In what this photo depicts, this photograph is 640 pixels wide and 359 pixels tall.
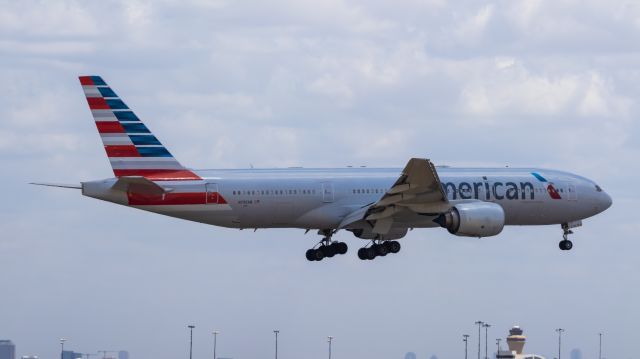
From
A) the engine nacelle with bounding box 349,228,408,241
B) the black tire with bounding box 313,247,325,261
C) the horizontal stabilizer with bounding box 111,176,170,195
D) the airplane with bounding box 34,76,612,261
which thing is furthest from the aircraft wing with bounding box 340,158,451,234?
the horizontal stabilizer with bounding box 111,176,170,195

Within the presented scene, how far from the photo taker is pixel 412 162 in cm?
8031

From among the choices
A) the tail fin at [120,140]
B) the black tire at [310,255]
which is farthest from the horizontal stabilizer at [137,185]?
the black tire at [310,255]

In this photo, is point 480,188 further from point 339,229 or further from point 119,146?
point 119,146

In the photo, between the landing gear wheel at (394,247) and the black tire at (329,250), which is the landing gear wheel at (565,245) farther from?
the black tire at (329,250)

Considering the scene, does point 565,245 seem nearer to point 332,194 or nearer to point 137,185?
point 332,194

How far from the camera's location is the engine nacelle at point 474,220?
83688 millimetres

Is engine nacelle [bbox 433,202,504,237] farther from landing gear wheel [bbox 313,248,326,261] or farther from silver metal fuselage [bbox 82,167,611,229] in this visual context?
landing gear wheel [bbox 313,248,326,261]

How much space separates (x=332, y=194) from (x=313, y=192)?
1227 mm

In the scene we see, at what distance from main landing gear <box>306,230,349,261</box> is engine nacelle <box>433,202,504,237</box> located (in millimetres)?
7997

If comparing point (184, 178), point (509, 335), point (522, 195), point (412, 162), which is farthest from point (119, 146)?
point (509, 335)

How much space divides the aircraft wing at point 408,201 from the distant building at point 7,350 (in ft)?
295

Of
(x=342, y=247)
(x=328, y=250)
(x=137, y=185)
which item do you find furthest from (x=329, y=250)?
(x=137, y=185)

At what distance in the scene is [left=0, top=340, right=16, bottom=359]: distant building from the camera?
16812cm

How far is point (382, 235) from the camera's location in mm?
90000
